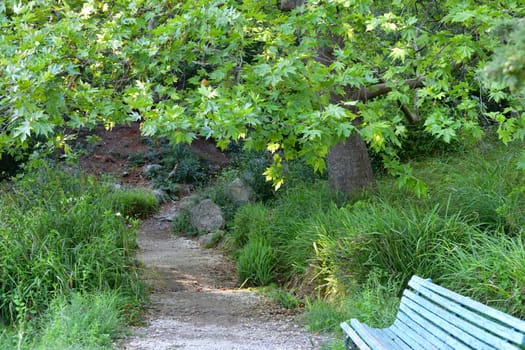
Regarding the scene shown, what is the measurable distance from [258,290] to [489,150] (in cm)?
509

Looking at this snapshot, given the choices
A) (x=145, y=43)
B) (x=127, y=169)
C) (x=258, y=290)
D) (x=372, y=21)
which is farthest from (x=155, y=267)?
(x=127, y=169)

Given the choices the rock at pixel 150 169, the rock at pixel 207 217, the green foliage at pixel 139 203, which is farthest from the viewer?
the rock at pixel 150 169

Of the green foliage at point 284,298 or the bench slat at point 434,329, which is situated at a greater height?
the bench slat at point 434,329

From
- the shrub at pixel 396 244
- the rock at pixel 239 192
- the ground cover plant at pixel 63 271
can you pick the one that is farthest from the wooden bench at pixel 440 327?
the rock at pixel 239 192

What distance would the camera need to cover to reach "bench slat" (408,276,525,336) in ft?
10.4

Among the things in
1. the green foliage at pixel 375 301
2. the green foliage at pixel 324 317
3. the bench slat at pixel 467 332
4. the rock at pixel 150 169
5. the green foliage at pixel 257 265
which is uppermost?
the bench slat at pixel 467 332

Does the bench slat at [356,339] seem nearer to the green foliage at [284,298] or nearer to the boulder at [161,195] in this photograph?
the green foliage at [284,298]

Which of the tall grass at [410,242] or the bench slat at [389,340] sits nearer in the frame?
the bench slat at [389,340]

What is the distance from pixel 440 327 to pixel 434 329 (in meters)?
0.07

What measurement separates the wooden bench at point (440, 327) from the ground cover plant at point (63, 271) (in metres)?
2.28

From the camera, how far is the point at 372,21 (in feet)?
20.4

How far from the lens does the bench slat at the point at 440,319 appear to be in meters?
3.54

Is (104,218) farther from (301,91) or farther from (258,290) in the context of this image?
(301,91)

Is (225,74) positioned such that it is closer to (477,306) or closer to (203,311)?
(203,311)
